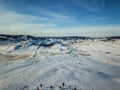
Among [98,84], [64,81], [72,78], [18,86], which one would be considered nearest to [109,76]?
[98,84]

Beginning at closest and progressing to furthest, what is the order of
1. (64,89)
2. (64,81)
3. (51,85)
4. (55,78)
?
(64,89) → (51,85) → (64,81) → (55,78)

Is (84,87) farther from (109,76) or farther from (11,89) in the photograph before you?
(11,89)

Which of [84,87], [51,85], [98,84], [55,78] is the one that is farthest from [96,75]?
[51,85]

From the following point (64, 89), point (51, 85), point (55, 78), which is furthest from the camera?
point (55, 78)

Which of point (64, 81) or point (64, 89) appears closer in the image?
point (64, 89)

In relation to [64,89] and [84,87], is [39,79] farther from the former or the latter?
A: [84,87]

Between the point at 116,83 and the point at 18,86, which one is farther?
the point at 116,83

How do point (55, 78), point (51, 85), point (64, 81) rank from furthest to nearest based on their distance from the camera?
point (55, 78) < point (64, 81) < point (51, 85)

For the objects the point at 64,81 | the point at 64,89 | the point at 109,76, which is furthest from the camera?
the point at 109,76
